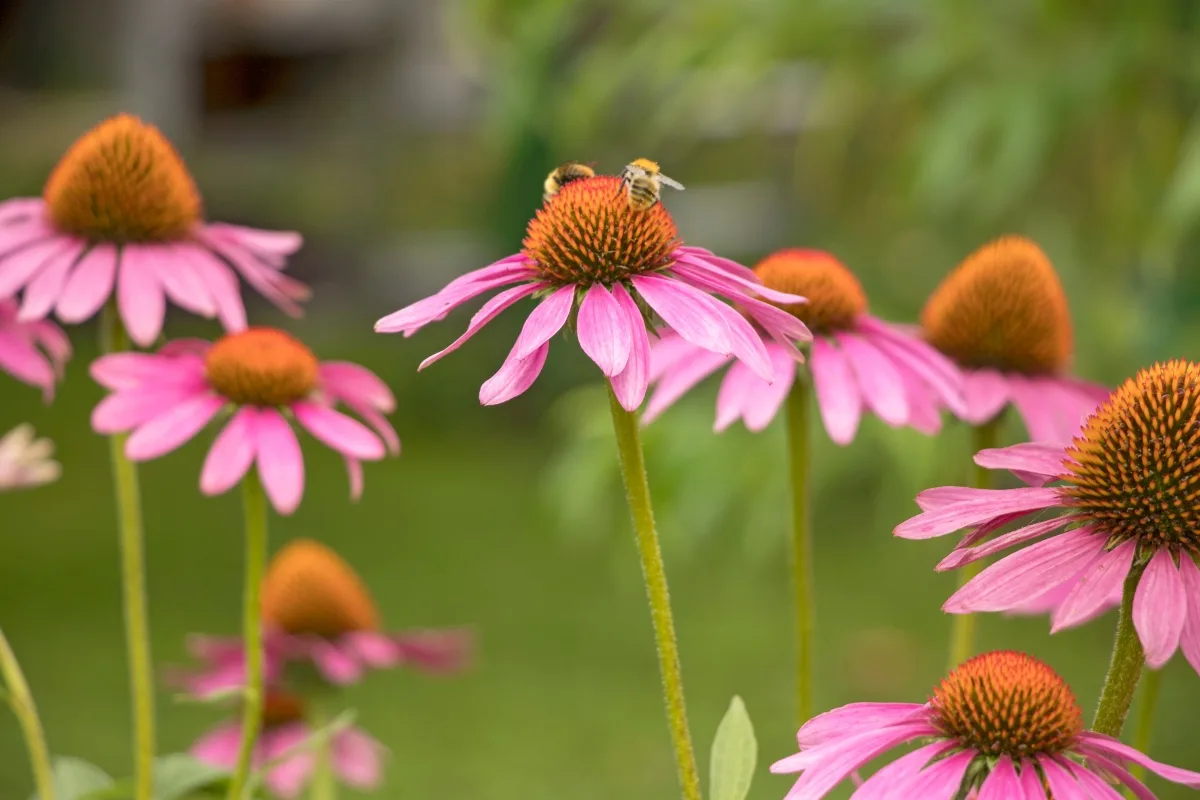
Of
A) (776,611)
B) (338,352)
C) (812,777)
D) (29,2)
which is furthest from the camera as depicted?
(29,2)

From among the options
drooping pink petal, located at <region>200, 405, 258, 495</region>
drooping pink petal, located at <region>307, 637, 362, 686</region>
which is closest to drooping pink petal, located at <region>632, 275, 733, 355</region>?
drooping pink petal, located at <region>200, 405, 258, 495</region>

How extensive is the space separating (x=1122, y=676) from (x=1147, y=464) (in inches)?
3.1

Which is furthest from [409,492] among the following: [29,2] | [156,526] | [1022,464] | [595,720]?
[1022,464]

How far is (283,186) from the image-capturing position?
5.73m

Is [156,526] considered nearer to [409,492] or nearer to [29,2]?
[409,492]

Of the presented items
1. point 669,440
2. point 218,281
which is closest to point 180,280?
point 218,281

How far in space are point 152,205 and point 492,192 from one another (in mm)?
4855

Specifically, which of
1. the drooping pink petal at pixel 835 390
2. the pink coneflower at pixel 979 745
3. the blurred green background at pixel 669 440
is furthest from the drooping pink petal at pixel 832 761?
the blurred green background at pixel 669 440

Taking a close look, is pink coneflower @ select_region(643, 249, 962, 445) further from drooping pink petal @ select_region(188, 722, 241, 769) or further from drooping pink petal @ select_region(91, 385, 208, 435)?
drooping pink petal @ select_region(188, 722, 241, 769)

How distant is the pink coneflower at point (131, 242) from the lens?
2.37ft

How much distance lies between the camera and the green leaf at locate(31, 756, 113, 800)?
67 centimetres

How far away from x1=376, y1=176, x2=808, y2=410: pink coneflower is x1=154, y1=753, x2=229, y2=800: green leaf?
26 cm

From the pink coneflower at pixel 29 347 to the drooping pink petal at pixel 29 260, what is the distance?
0.8 inches

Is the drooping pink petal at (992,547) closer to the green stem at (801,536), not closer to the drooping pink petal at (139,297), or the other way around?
the green stem at (801,536)
